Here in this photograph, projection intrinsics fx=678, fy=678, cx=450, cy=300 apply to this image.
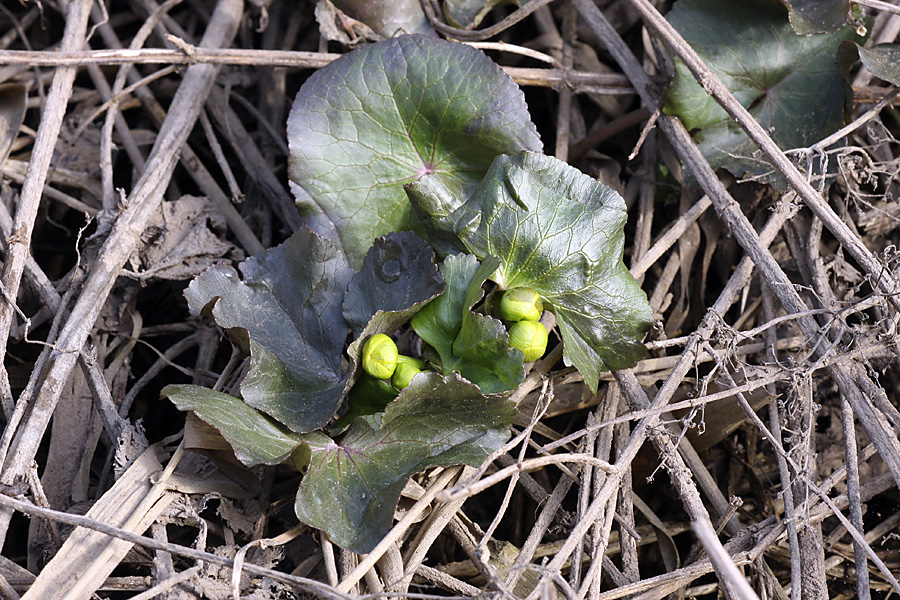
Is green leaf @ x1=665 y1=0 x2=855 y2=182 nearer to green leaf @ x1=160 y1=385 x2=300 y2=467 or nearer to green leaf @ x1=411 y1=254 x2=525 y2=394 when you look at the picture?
green leaf @ x1=411 y1=254 x2=525 y2=394

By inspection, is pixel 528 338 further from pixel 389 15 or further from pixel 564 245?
pixel 389 15

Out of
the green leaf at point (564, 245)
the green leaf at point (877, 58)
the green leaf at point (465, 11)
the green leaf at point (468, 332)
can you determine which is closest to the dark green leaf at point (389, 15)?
the green leaf at point (465, 11)

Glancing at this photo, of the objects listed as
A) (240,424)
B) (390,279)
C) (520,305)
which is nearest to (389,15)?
(390,279)

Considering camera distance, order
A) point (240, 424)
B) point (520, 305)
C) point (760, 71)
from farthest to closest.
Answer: point (760, 71)
point (520, 305)
point (240, 424)

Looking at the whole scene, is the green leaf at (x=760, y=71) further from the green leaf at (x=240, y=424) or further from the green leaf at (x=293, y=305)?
the green leaf at (x=240, y=424)

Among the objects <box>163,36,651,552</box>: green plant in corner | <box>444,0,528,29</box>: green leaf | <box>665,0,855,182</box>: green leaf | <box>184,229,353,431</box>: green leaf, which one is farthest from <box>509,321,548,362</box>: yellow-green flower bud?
<box>444,0,528,29</box>: green leaf

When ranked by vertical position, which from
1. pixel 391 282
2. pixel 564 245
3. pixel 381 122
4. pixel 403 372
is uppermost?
pixel 381 122

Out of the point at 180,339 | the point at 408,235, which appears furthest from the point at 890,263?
the point at 180,339
